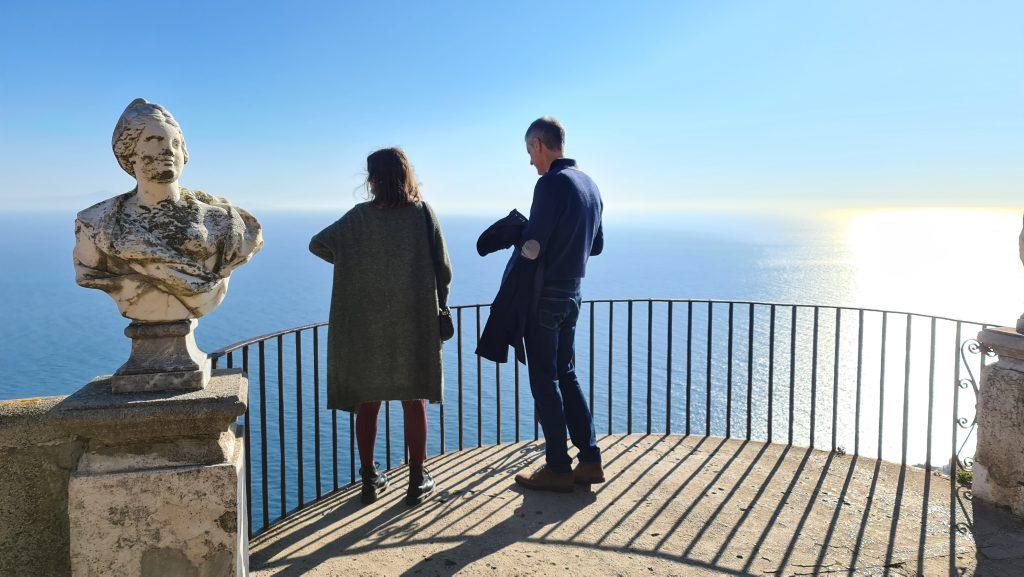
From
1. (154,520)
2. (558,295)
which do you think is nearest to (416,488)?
(558,295)

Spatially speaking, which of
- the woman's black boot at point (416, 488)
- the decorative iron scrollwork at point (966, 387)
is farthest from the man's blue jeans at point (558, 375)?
the decorative iron scrollwork at point (966, 387)

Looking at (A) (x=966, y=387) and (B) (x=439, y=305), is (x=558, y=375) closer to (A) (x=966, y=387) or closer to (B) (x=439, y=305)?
(B) (x=439, y=305)

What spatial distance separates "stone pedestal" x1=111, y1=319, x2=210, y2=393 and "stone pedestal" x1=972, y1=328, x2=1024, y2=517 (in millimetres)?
3849

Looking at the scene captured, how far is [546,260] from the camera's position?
3.37m

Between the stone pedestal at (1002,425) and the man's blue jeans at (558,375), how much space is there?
6.80 ft

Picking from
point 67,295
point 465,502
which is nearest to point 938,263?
point 465,502

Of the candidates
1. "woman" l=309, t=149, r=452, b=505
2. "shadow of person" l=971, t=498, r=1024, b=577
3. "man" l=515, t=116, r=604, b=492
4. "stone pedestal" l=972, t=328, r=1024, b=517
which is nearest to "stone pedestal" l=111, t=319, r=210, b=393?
"woman" l=309, t=149, r=452, b=505

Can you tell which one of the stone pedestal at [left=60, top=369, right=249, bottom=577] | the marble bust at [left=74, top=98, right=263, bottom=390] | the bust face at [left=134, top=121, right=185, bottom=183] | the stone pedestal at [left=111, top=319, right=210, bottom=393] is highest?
the bust face at [left=134, top=121, right=185, bottom=183]

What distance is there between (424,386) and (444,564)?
2.83 ft

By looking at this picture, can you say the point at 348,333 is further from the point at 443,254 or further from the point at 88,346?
the point at 88,346

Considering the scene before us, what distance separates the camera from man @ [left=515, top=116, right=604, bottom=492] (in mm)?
3303

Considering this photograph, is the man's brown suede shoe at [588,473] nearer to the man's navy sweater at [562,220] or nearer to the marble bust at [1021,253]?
the man's navy sweater at [562,220]

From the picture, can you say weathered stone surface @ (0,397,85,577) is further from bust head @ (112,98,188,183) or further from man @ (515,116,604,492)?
man @ (515,116,604,492)

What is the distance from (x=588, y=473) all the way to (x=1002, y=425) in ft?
7.17
